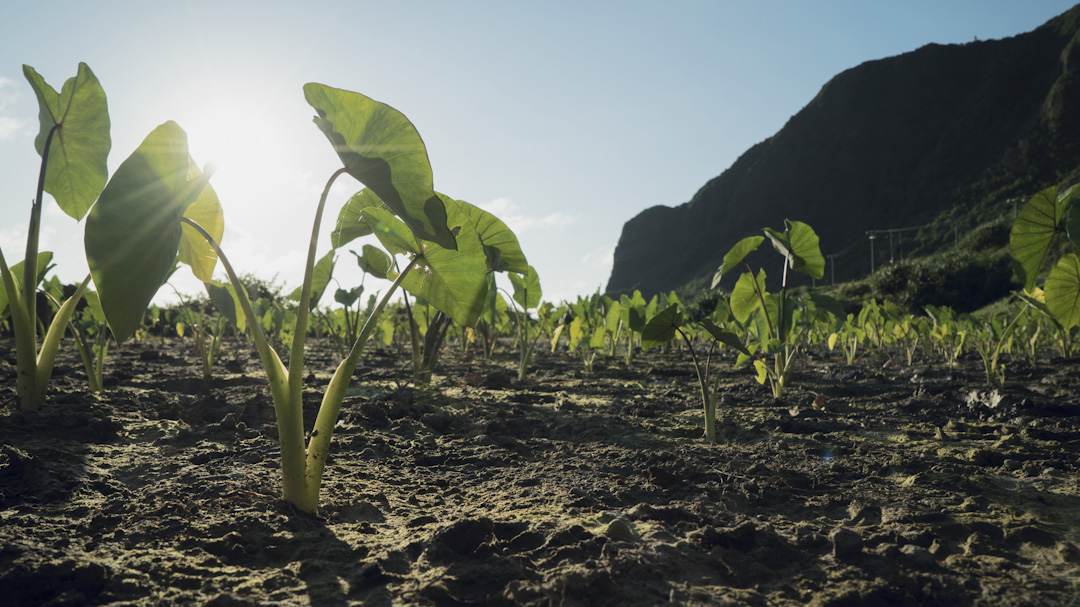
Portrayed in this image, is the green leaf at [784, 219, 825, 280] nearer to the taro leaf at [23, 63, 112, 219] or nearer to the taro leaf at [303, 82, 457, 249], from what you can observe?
the taro leaf at [303, 82, 457, 249]

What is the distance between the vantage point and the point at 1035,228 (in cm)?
233

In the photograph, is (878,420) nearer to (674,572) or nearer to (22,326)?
(674,572)

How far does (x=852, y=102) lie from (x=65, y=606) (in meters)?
72.4

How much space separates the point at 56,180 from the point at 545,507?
259 centimetres

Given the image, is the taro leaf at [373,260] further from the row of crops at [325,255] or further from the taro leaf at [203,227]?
the taro leaf at [203,227]

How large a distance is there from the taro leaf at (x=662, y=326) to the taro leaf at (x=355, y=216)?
111cm

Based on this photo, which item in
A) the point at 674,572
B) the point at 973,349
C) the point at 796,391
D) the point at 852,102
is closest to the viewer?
the point at 674,572

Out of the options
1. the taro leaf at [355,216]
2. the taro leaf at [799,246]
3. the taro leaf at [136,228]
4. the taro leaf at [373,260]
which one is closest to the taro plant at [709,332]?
the taro leaf at [355,216]

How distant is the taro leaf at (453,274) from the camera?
1633 millimetres

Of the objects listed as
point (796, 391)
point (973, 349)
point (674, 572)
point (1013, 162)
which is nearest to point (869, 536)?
point (674, 572)

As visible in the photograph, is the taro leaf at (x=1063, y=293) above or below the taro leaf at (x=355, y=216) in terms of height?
below

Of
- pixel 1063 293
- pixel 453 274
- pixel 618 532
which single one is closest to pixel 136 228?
pixel 453 274

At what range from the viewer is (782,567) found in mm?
1087

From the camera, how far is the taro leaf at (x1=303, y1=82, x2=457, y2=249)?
1.28 meters
